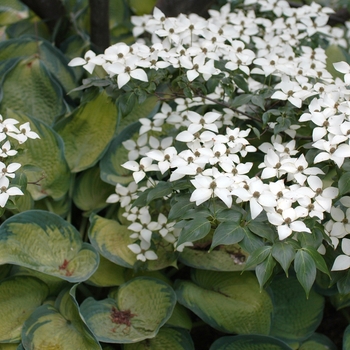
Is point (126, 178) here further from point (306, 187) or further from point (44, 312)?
point (306, 187)

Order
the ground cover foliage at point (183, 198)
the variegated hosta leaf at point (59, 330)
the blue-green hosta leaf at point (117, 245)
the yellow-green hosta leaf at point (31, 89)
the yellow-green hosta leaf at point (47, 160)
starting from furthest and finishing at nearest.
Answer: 1. the yellow-green hosta leaf at point (31, 89)
2. the yellow-green hosta leaf at point (47, 160)
3. the blue-green hosta leaf at point (117, 245)
4. the variegated hosta leaf at point (59, 330)
5. the ground cover foliage at point (183, 198)

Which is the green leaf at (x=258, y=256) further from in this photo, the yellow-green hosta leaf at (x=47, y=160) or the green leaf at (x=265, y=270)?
the yellow-green hosta leaf at (x=47, y=160)

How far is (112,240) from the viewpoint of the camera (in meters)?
1.32

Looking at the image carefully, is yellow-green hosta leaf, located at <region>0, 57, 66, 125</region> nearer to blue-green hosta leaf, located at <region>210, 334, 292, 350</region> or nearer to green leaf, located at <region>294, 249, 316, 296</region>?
blue-green hosta leaf, located at <region>210, 334, 292, 350</region>

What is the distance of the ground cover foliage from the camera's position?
0.98 metres

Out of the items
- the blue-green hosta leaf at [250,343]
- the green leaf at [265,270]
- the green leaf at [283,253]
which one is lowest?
the blue-green hosta leaf at [250,343]

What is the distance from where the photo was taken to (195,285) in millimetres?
1302

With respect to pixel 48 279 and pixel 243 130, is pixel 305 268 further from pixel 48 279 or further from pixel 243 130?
pixel 48 279

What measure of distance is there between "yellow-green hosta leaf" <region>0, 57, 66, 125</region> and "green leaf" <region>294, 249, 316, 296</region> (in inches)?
37.5

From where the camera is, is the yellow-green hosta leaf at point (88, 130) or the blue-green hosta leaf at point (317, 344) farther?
the yellow-green hosta leaf at point (88, 130)

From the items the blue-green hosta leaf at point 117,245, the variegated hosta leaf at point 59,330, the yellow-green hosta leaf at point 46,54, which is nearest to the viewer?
the variegated hosta leaf at point 59,330

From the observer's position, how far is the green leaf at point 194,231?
92cm

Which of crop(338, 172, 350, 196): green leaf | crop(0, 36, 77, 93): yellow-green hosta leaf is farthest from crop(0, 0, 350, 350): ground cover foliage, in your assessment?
crop(0, 36, 77, 93): yellow-green hosta leaf

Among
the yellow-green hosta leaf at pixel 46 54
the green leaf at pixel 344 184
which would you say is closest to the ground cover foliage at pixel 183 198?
the green leaf at pixel 344 184
